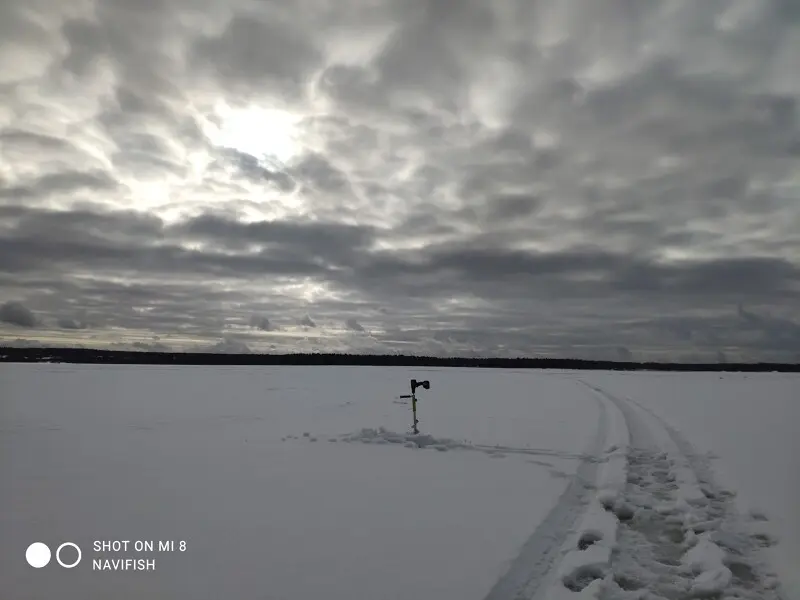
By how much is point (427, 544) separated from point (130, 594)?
10.6ft

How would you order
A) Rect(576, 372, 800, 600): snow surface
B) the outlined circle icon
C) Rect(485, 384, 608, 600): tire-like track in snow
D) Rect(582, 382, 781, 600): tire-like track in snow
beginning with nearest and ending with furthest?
Rect(485, 384, 608, 600): tire-like track in snow, Rect(582, 382, 781, 600): tire-like track in snow, the outlined circle icon, Rect(576, 372, 800, 600): snow surface

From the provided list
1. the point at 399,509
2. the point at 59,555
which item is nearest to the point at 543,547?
the point at 399,509

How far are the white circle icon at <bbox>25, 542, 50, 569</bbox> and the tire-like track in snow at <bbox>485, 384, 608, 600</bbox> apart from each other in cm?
499

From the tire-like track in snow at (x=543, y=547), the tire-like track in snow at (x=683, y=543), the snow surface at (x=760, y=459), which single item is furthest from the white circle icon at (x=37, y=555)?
the snow surface at (x=760, y=459)

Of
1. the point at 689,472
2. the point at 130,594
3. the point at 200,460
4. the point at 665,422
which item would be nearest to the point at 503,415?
the point at 665,422

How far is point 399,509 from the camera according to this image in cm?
797

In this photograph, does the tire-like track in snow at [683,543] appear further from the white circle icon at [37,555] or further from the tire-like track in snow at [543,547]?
the white circle icon at [37,555]

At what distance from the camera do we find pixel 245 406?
940 inches

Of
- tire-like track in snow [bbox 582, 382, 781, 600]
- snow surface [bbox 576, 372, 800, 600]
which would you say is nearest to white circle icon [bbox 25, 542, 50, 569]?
tire-like track in snow [bbox 582, 382, 781, 600]

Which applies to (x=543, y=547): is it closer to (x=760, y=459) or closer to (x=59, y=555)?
(x=59, y=555)

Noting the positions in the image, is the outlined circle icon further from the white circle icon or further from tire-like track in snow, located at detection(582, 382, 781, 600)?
tire-like track in snow, located at detection(582, 382, 781, 600)

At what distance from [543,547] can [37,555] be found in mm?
5925

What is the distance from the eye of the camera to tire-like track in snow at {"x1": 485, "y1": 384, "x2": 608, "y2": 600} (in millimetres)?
5188

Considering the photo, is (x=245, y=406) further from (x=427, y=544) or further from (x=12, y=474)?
(x=427, y=544)
